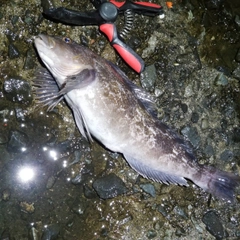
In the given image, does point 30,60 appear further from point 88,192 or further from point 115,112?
point 88,192

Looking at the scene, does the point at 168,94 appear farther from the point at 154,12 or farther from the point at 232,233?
the point at 232,233

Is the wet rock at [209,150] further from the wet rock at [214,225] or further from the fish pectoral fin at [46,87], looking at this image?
the fish pectoral fin at [46,87]

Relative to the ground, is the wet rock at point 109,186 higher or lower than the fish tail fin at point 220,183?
lower

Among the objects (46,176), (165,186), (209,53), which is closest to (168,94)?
(209,53)

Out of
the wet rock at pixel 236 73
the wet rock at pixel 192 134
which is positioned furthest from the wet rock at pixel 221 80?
the wet rock at pixel 192 134

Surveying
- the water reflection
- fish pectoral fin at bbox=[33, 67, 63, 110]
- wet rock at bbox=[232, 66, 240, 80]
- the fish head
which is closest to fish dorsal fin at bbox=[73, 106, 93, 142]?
fish pectoral fin at bbox=[33, 67, 63, 110]

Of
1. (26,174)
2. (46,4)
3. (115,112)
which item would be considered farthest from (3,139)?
(46,4)
